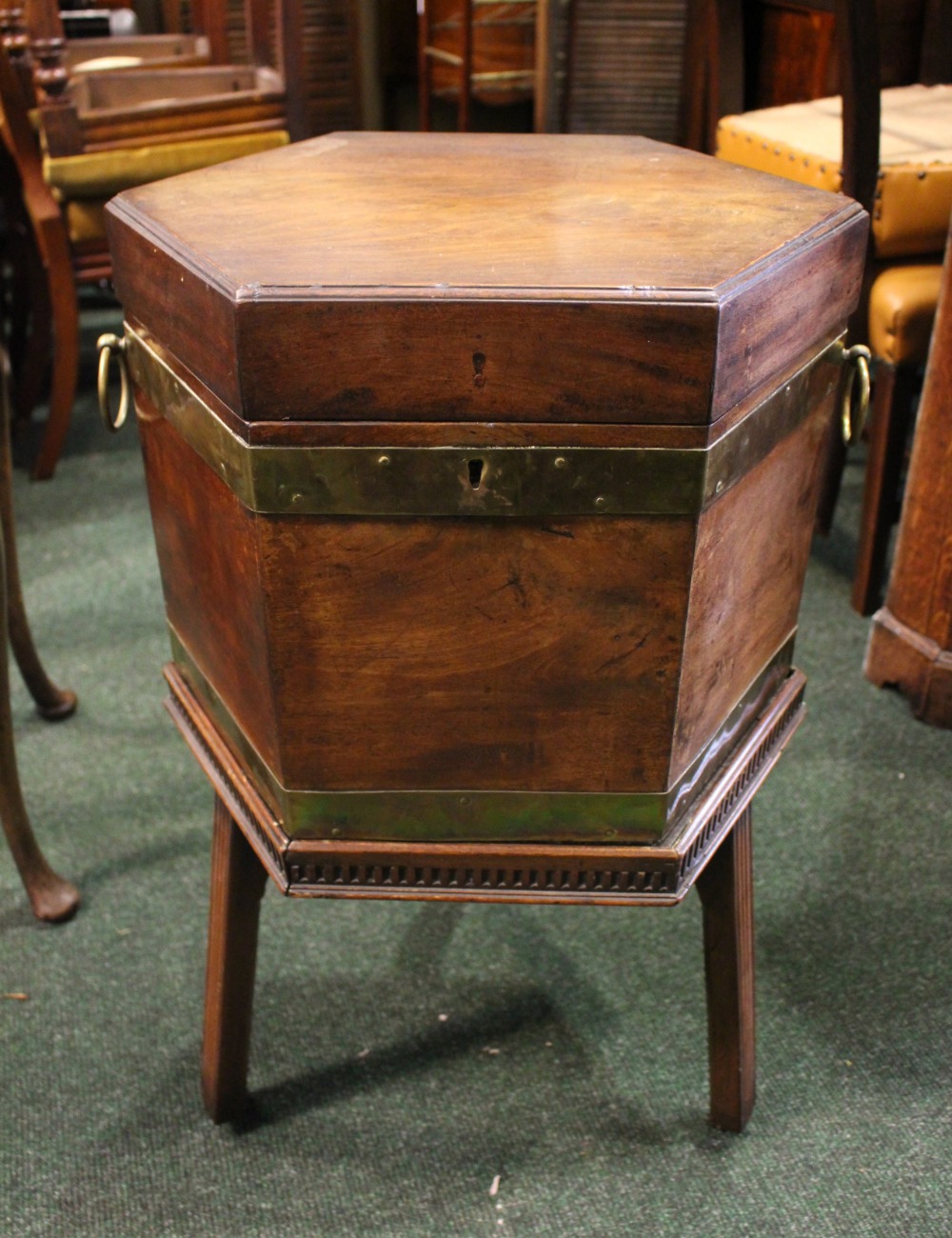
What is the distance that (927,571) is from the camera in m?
1.84

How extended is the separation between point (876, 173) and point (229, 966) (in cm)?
149

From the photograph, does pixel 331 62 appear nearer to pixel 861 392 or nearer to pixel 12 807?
pixel 12 807

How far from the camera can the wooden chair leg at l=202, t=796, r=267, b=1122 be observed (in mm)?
1110

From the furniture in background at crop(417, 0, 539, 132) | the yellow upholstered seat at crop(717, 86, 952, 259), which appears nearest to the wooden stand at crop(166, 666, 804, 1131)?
the yellow upholstered seat at crop(717, 86, 952, 259)

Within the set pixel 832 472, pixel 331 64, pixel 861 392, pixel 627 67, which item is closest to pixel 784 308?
pixel 861 392

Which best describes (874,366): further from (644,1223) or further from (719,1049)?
(644,1223)

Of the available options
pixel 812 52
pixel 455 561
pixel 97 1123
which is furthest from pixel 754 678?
pixel 812 52

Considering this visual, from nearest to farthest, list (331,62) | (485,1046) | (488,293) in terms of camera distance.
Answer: (488,293), (485,1046), (331,62)

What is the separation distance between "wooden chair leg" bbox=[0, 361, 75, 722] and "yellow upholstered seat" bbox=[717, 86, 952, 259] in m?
1.18

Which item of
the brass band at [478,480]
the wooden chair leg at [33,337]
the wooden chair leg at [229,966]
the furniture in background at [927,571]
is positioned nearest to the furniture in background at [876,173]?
the furniture in background at [927,571]

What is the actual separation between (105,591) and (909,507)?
1413 mm

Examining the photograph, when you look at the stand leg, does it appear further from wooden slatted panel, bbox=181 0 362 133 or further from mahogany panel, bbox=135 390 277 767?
wooden slatted panel, bbox=181 0 362 133

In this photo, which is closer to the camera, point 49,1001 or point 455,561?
point 455,561

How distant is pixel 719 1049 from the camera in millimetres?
1192
